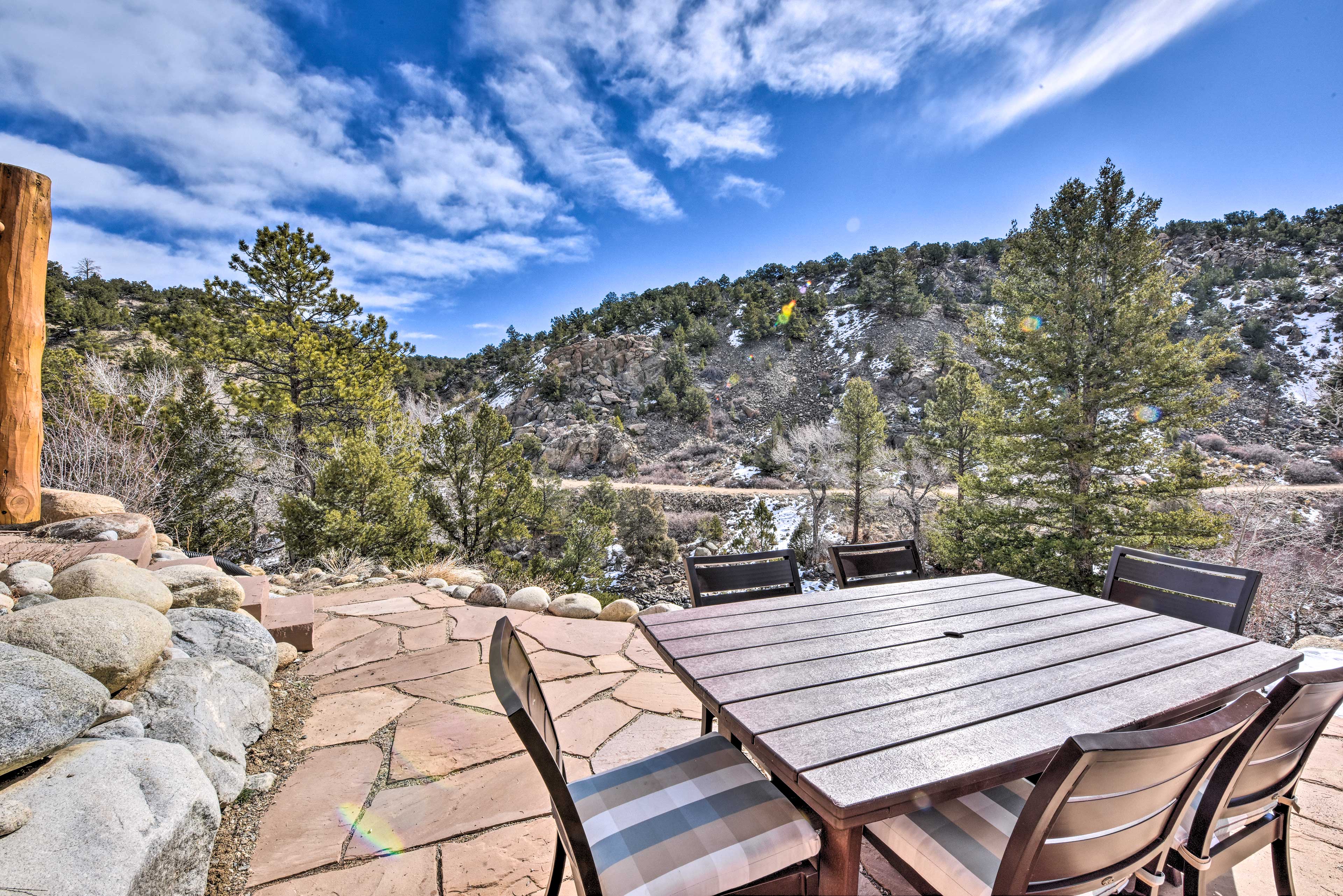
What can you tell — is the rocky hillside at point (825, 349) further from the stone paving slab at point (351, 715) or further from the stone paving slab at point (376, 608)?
the stone paving slab at point (351, 715)

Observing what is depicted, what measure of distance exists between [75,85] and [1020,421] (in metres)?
13.7

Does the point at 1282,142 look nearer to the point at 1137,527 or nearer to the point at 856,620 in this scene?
the point at 1137,527

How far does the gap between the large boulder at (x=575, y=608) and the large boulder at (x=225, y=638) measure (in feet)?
5.91

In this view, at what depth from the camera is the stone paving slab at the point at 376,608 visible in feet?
12.2

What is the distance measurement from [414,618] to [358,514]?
357cm

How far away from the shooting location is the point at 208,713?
1.89 meters

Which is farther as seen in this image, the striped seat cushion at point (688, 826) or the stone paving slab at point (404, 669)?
the stone paving slab at point (404, 669)

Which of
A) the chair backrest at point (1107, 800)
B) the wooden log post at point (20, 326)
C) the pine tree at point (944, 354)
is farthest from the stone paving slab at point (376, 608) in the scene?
the pine tree at point (944, 354)

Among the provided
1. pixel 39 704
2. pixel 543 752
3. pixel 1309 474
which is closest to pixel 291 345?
pixel 39 704

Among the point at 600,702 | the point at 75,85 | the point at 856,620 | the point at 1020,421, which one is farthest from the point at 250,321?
the point at 1020,421

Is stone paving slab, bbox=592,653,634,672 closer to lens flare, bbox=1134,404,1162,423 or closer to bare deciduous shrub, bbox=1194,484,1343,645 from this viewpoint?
bare deciduous shrub, bbox=1194,484,1343,645

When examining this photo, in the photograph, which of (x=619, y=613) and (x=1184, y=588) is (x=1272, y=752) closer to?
(x=1184, y=588)

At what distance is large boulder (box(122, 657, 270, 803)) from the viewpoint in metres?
1.72

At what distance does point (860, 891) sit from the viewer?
148cm
